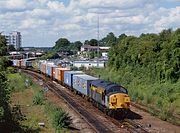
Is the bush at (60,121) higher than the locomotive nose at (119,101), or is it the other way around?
the locomotive nose at (119,101)

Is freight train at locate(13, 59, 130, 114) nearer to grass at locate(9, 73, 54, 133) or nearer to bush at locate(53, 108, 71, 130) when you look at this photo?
grass at locate(9, 73, 54, 133)

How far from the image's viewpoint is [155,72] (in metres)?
50.9

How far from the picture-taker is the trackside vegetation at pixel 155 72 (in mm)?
39875

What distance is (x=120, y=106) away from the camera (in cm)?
3144

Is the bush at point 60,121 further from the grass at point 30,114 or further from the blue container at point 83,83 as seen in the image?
the blue container at point 83,83

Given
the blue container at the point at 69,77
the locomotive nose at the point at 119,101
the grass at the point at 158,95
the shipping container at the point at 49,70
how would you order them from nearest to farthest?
the locomotive nose at the point at 119,101 < the grass at the point at 158,95 < the blue container at the point at 69,77 < the shipping container at the point at 49,70

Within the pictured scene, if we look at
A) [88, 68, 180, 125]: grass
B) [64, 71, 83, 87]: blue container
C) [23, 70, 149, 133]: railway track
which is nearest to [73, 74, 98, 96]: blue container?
[23, 70, 149, 133]: railway track

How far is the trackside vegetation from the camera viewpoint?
39.9 m

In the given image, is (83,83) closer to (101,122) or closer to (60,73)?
(101,122)

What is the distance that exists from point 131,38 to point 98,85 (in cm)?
3967

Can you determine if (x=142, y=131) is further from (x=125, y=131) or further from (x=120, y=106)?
(x=120, y=106)

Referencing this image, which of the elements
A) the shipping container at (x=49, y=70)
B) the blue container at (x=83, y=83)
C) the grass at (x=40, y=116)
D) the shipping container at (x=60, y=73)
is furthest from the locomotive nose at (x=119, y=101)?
the shipping container at (x=49, y=70)

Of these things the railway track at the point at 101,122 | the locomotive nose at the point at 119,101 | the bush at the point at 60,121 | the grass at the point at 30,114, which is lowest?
the railway track at the point at 101,122

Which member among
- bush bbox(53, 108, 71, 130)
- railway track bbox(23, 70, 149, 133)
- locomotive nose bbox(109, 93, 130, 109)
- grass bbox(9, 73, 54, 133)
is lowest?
railway track bbox(23, 70, 149, 133)
